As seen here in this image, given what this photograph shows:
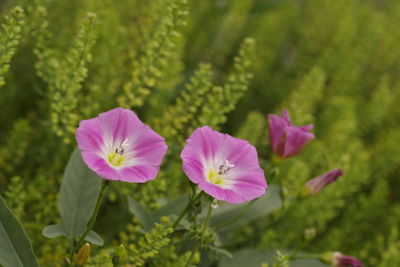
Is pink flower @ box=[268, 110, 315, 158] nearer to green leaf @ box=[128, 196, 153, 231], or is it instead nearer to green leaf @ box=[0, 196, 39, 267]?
green leaf @ box=[128, 196, 153, 231]

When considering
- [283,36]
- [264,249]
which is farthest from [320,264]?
[283,36]

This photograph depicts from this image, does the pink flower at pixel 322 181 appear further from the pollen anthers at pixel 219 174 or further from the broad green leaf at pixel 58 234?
the broad green leaf at pixel 58 234

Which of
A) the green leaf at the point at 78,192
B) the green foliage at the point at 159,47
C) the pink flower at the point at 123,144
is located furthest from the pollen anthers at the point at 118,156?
the green foliage at the point at 159,47

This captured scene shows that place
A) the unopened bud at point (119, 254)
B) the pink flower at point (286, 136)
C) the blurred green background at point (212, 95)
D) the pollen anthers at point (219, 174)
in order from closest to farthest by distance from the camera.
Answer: the unopened bud at point (119, 254) → the pollen anthers at point (219, 174) → the pink flower at point (286, 136) → the blurred green background at point (212, 95)

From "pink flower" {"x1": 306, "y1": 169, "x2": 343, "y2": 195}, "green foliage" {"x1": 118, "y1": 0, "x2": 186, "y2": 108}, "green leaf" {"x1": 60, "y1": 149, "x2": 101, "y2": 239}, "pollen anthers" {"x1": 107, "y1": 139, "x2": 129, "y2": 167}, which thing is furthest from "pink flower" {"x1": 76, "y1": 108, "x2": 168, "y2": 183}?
"pink flower" {"x1": 306, "y1": 169, "x2": 343, "y2": 195}

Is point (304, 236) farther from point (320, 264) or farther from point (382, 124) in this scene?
point (382, 124)

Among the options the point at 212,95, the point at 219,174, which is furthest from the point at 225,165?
the point at 212,95

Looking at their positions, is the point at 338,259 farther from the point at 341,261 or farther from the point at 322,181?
the point at 322,181

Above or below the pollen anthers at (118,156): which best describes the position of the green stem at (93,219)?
below
